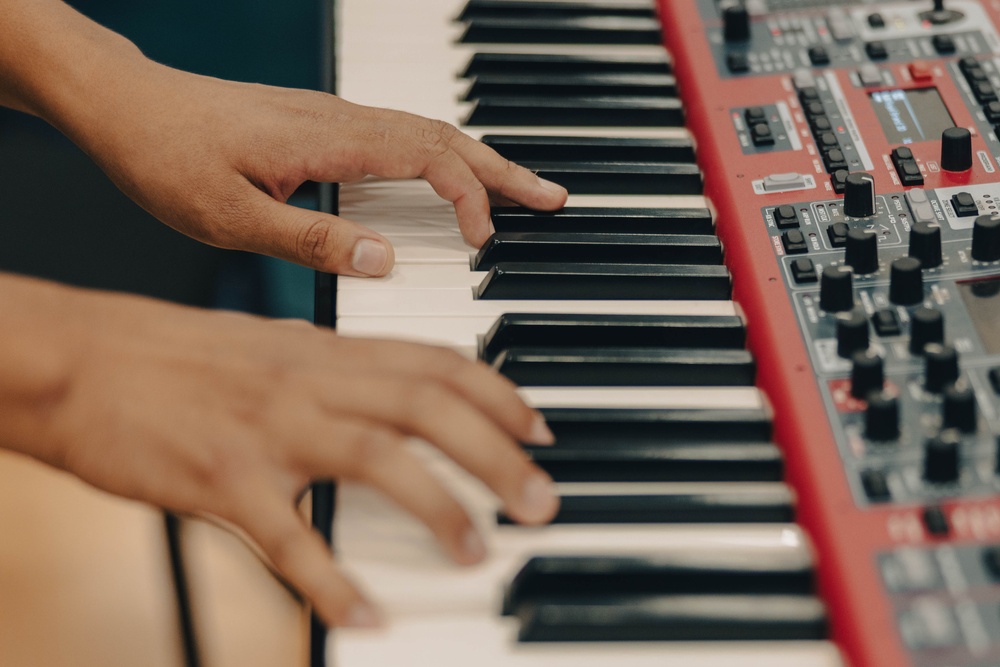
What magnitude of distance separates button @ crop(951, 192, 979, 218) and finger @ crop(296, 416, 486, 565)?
0.69 m

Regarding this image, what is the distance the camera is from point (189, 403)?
96 cm

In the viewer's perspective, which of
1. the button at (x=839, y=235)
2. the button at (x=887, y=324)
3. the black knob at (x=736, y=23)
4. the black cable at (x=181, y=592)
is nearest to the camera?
the button at (x=887, y=324)

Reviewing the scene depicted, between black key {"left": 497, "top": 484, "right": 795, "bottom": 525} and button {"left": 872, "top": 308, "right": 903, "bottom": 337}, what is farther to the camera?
button {"left": 872, "top": 308, "right": 903, "bottom": 337}

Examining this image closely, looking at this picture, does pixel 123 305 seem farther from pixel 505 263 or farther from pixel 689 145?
pixel 689 145

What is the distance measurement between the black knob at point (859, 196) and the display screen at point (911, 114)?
6.1 inches

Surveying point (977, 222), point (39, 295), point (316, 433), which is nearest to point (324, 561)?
point (316, 433)

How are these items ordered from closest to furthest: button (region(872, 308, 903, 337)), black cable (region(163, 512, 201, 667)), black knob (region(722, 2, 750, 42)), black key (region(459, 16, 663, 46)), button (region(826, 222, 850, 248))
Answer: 1. button (region(872, 308, 903, 337))
2. button (region(826, 222, 850, 248))
3. black knob (region(722, 2, 750, 42))
4. black key (region(459, 16, 663, 46))
5. black cable (region(163, 512, 201, 667))

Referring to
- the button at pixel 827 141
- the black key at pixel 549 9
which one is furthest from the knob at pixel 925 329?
the black key at pixel 549 9

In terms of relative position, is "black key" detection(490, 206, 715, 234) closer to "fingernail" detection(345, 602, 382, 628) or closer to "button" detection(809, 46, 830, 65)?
"button" detection(809, 46, 830, 65)

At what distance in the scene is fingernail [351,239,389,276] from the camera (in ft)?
4.13

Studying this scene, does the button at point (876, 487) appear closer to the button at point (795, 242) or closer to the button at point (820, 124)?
the button at point (795, 242)

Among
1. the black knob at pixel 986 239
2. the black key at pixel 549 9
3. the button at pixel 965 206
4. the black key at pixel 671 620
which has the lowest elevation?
the black key at pixel 671 620

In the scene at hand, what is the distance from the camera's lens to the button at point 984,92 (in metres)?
1.38

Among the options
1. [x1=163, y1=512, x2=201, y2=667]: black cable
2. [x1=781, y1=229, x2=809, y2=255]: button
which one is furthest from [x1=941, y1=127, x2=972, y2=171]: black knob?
[x1=163, y1=512, x2=201, y2=667]: black cable
